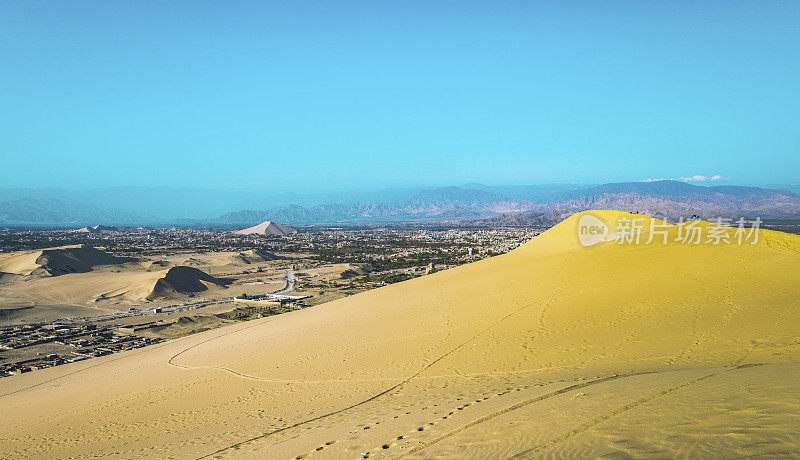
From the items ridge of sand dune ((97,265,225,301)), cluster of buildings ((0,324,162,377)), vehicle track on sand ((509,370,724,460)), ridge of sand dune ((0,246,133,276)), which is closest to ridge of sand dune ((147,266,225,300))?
ridge of sand dune ((97,265,225,301))

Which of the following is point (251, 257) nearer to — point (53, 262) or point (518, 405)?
point (53, 262)

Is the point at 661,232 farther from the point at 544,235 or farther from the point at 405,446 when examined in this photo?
the point at 405,446

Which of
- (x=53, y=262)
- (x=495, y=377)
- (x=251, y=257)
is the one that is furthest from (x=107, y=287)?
(x=495, y=377)

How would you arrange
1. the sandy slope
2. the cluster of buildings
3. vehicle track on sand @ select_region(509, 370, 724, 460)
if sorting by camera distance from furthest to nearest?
the cluster of buildings, the sandy slope, vehicle track on sand @ select_region(509, 370, 724, 460)

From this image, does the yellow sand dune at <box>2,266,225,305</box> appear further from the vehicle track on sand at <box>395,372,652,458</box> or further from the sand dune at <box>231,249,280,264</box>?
the vehicle track on sand at <box>395,372,652,458</box>

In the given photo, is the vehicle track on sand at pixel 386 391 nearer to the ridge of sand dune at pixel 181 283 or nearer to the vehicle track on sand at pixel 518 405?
the vehicle track on sand at pixel 518 405

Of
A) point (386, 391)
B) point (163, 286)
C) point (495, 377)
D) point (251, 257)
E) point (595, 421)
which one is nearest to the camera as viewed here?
point (595, 421)

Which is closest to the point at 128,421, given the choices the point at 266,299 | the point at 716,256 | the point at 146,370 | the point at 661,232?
the point at 146,370

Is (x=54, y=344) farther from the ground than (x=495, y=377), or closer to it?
closer to it

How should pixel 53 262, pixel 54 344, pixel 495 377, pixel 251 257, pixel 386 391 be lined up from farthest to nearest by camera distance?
pixel 251 257 → pixel 53 262 → pixel 54 344 → pixel 386 391 → pixel 495 377
